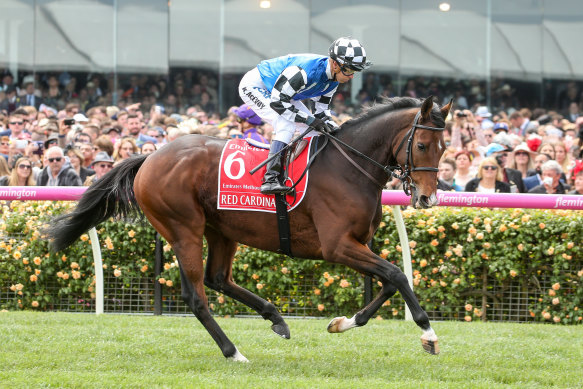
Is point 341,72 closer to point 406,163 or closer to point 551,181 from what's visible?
point 406,163

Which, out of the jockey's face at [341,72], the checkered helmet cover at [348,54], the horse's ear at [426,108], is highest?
the checkered helmet cover at [348,54]

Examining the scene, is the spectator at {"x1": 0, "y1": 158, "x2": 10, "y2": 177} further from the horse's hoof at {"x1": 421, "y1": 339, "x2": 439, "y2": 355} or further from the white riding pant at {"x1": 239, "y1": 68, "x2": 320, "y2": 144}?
the horse's hoof at {"x1": 421, "y1": 339, "x2": 439, "y2": 355}

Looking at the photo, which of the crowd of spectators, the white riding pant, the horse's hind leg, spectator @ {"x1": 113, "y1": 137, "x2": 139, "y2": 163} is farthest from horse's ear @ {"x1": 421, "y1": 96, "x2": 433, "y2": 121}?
spectator @ {"x1": 113, "y1": 137, "x2": 139, "y2": 163}

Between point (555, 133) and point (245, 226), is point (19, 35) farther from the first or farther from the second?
point (245, 226)

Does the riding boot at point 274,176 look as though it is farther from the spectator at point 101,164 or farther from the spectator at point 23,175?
the spectator at point 23,175

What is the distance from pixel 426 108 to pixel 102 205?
8.18ft

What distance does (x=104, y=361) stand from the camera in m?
5.41

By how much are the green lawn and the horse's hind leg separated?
273 millimetres

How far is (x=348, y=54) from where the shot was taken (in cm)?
535

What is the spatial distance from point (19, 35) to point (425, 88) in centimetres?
756

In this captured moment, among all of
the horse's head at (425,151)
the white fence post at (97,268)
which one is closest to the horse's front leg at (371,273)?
the horse's head at (425,151)

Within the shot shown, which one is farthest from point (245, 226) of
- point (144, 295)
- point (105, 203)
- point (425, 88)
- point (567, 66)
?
point (567, 66)

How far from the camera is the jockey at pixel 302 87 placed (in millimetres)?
5406

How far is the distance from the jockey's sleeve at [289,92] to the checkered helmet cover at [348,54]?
0.77 feet
